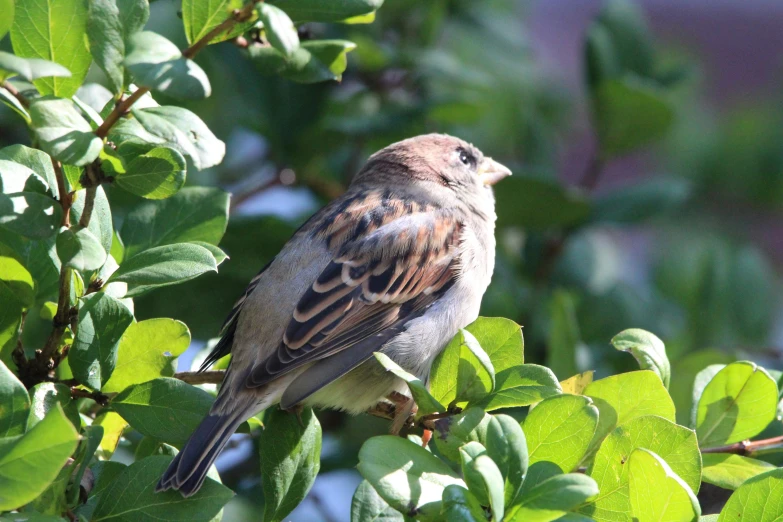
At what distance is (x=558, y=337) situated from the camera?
221 centimetres

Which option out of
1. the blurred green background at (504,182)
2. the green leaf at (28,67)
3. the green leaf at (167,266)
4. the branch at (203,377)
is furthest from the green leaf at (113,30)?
the blurred green background at (504,182)

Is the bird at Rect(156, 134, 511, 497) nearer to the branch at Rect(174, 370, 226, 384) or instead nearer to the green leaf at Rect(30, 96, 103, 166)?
the branch at Rect(174, 370, 226, 384)

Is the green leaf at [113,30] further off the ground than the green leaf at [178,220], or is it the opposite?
the green leaf at [113,30]

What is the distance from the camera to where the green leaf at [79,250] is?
1.23 meters

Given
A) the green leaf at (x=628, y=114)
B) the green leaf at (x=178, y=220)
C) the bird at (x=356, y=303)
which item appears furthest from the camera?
the green leaf at (x=628, y=114)

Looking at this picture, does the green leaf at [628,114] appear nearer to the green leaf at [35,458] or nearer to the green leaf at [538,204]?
the green leaf at [538,204]

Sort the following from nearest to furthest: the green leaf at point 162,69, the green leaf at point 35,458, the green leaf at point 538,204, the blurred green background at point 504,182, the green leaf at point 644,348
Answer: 1. the green leaf at point 35,458
2. the green leaf at point 162,69
3. the green leaf at point 644,348
4. the blurred green background at point 504,182
5. the green leaf at point 538,204

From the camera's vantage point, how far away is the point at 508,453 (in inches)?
46.4

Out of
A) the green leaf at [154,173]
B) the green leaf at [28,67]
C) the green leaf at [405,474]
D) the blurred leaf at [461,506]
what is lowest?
the green leaf at [405,474]

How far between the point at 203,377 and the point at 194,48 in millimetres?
781

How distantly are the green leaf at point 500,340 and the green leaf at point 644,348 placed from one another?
189 mm

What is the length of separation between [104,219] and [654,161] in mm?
3225

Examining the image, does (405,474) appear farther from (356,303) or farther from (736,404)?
(356,303)

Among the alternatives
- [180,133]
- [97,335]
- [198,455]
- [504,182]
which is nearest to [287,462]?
[198,455]
